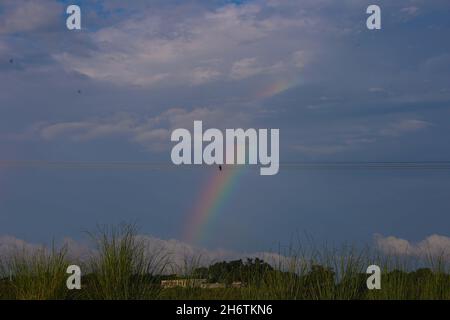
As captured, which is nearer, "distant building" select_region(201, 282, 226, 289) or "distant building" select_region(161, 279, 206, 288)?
"distant building" select_region(161, 279, 206, 288)

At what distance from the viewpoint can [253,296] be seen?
38.1 ft

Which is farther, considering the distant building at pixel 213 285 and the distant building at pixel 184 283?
the distant building at pixel 213 285

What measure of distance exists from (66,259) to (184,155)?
2955 millimetres

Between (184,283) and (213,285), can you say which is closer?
(184,283)

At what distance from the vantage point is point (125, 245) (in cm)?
1202
